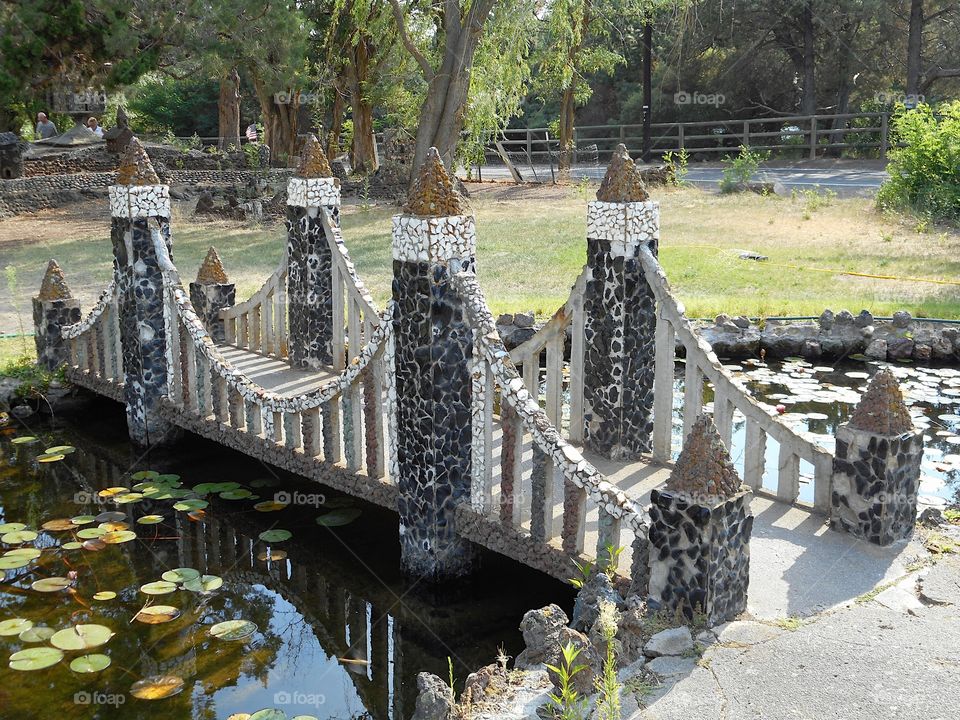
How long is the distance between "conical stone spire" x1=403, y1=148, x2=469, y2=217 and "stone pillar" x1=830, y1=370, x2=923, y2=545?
2.33 meters

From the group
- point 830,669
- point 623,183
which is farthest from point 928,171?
point 830,669

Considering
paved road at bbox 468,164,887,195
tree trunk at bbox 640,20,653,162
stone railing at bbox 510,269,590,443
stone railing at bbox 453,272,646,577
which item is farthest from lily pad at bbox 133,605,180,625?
tree trunk at bbox 640,20,653,162

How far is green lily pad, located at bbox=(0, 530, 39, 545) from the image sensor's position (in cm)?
699

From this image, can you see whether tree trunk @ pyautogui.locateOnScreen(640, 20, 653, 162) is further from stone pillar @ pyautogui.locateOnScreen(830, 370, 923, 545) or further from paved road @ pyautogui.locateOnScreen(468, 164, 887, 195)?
stone pillar @ pyautogui.locateOnScreen(830, 370, 923, 545)

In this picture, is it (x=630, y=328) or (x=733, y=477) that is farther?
(x=630, y=328)

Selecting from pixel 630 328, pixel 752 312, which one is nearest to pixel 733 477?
pixel 630 328

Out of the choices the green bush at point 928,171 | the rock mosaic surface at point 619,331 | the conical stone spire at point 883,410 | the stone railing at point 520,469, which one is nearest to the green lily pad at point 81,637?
the stone railing at point 520,469

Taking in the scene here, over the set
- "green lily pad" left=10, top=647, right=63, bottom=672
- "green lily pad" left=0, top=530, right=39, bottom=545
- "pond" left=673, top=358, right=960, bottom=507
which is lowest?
"green lily pad" left=10, top=647, right=63, bottom=672

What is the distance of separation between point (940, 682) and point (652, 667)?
44.2 inches

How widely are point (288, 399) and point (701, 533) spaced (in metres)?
3.47

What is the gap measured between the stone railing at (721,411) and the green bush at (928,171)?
1174 centimetres

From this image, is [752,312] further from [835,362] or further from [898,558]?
[898,558]

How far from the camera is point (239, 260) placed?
1634 centimetres

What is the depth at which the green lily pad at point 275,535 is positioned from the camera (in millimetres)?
7180
